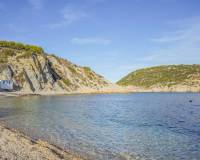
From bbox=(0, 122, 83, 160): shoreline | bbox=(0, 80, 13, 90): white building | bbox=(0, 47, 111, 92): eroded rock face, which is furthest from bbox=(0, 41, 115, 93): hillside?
bbox=(0, 122, 83, 160): shoreline

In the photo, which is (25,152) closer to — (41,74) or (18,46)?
(41,74)

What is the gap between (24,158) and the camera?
648 inches

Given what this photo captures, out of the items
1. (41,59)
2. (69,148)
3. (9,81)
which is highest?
(41,59)

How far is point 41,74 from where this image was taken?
12119 centimetres

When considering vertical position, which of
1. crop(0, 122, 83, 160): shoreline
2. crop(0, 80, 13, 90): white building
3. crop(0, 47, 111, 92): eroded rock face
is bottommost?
crop(0, 122, 83, 160): shoreline

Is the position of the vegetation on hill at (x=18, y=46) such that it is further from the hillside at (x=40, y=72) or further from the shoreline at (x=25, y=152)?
the shoreline at (x=25, y=152)

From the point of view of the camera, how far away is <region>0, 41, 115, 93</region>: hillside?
114500 millimetres

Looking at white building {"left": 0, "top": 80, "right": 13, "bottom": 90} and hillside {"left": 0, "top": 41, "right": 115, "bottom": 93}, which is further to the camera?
hillside {"left": 0, "top": 41, "right": 115, "bottom": 93}

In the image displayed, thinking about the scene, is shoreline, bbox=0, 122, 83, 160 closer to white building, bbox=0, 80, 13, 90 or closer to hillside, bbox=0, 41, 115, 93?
white building, bbox=0, 80, 13, 90

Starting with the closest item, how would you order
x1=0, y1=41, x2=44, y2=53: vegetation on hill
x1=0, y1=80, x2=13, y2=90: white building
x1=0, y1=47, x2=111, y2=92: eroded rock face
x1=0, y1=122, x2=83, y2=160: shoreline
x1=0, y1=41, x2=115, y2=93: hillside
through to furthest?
x1=0, y1=122, x2=83, y2=160: shoreline → x1=0, y1=80, x2=13, y2=90: white building → x1=0, y1=47, x2=111, y2=92: eroded rock face → x1=0, y1=41, x2=115, y2=93: hillside → x1=0, y1=41, x2=44, y2=53: vegetation on hill

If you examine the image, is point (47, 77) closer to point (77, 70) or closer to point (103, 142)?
point (77, 70)

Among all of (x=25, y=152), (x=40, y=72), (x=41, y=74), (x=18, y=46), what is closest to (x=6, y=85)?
(x=41, y=74)

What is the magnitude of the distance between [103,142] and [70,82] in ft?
359

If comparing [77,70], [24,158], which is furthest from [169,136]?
[77,70]
